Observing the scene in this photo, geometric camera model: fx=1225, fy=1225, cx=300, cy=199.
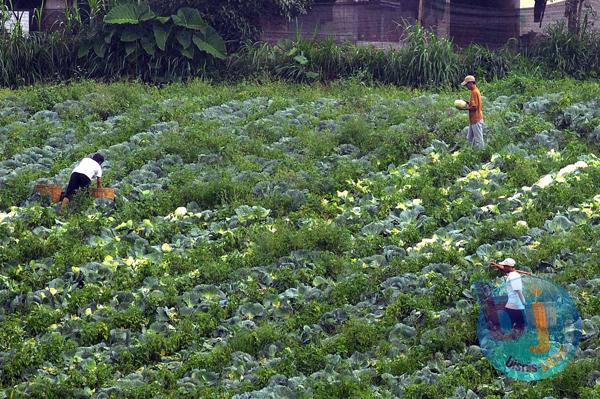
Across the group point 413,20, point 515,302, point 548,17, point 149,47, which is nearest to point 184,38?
point 149,47

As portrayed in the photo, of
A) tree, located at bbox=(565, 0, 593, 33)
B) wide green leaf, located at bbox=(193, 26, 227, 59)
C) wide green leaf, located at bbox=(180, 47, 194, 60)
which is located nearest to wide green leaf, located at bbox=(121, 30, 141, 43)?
wide green leaf, located at bbox=(180, 47, 194, 60)

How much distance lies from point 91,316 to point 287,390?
2.89 meters

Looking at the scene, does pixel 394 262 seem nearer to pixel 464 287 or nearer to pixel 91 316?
pixel 464 287

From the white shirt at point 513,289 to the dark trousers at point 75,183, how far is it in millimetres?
6394

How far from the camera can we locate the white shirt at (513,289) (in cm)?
1283

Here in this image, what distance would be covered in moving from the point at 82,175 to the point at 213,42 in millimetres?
7025

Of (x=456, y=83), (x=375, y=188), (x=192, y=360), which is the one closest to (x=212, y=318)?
(x=192, y=360)

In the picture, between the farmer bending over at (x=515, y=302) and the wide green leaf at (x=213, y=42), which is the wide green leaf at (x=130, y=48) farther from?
the farmer bending over at (x=515, y=302)

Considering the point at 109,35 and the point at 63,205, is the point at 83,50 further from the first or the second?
the point at 63,205

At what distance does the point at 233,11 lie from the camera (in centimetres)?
2366

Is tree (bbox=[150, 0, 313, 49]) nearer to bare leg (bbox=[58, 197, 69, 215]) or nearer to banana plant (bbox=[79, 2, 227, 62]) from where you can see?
banana plant (bbox=[79, 2, 227, 62])

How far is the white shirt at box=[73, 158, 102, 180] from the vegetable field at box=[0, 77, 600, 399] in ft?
1.15

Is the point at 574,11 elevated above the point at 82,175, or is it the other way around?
the point at 574,11

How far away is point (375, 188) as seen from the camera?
17281 millimetres
